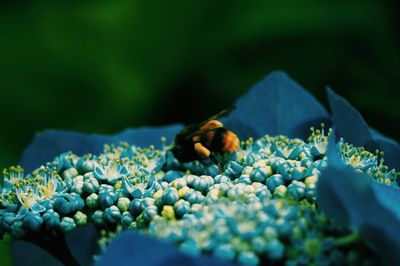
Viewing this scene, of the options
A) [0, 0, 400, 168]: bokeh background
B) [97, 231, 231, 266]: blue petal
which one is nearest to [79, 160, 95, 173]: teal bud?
[97, 231, 231, 266]: blue petal

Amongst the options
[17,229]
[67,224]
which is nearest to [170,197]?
[67,224]

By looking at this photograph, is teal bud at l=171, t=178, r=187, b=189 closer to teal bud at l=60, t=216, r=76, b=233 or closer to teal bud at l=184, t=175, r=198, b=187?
teal bud at l=184, t=175, r=198, b=187

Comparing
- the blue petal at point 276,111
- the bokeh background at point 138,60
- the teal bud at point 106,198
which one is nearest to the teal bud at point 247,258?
the teal bud at point 106,198

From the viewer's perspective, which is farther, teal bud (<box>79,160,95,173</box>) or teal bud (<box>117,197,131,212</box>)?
teal bud (<box>79,160,95,173</box>)

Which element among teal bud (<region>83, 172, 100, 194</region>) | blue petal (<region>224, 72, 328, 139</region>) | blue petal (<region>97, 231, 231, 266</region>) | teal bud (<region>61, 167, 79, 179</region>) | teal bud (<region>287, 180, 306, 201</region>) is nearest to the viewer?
blue petal (<region>97, 231, 231, 266</region>)

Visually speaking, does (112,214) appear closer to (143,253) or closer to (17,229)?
(17,229)

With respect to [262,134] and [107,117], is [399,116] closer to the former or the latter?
[262,134]

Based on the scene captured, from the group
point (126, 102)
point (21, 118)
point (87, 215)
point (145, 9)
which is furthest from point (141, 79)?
point (87, 215)

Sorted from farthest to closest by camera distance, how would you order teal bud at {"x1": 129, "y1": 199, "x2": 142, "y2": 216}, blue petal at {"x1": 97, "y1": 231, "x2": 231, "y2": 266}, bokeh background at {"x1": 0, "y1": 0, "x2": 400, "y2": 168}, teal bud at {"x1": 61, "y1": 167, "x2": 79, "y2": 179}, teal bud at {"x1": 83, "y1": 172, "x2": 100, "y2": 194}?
bokeh background at {"x1": 0, "y1": 0, "x2": 400, "y2": 168} → teal bud at {"x1": 61, "y1": 167, "x2": 79, "y2": 179} → teal bud at {"x1": 83, "y1": 172, "x2": 100, "y2": 194} → teal bud at {"x1": 129, "y1": 199, "x2": 142, "y2": 216} → blue petal at {"x1": 97, "y1": 231, "x2": 231, "y2": 266}
